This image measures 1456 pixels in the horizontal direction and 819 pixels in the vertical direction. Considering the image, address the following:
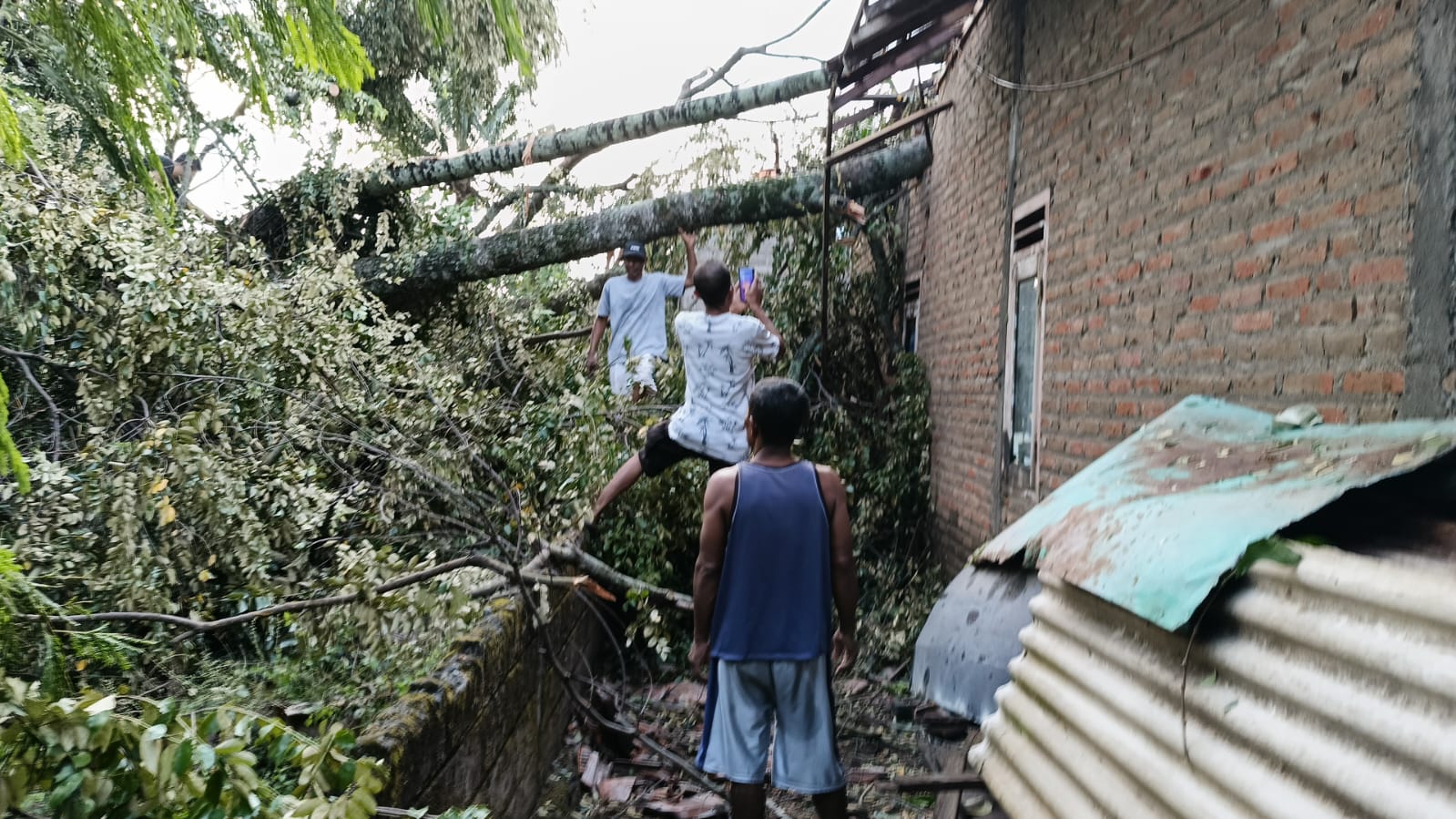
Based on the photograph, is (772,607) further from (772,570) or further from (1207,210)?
(1207,210)

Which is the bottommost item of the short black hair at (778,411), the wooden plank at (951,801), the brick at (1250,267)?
the wooden plank at (951,801)

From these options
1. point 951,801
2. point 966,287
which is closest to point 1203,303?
point 951,801

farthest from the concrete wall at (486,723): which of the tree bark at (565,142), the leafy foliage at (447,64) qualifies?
the leafy foliage at (447,64)

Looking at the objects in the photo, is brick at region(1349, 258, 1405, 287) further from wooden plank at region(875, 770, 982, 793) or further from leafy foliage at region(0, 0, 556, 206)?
leafy foliage at region(0, 0, 556, 206)

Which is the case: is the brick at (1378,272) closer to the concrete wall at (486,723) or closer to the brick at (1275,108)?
the brick at (1275,108)

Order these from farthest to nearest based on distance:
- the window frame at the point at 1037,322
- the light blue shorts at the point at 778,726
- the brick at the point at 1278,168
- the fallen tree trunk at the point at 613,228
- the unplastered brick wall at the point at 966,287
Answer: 1. the fallen tree trunk at the point at 613,228
2. the unplastered brick wall at the point at 966,287
3. the window frame at the point at 1037,322
4. the light blue shorts at the point at 778,726
5. the brick at the point at 1278,168

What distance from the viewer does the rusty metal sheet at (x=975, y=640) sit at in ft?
9.36

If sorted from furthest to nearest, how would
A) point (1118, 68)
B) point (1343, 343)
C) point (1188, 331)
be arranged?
1. point (1118, 68)
2. point (1188, 331)
3. point (1343, 343)

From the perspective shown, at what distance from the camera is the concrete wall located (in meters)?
2.54

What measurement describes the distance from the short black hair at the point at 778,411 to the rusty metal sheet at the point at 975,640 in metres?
0.82

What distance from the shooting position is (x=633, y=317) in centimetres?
650

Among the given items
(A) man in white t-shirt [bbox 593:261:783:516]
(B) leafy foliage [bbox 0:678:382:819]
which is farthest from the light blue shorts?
(A) man in white t-shirt [bbox 593:261:783:516]

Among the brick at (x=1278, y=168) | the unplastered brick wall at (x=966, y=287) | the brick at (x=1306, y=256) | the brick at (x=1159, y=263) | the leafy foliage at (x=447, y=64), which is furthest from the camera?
the leafy foliage at (x=447, y=64)

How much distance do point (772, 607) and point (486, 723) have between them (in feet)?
3.85
